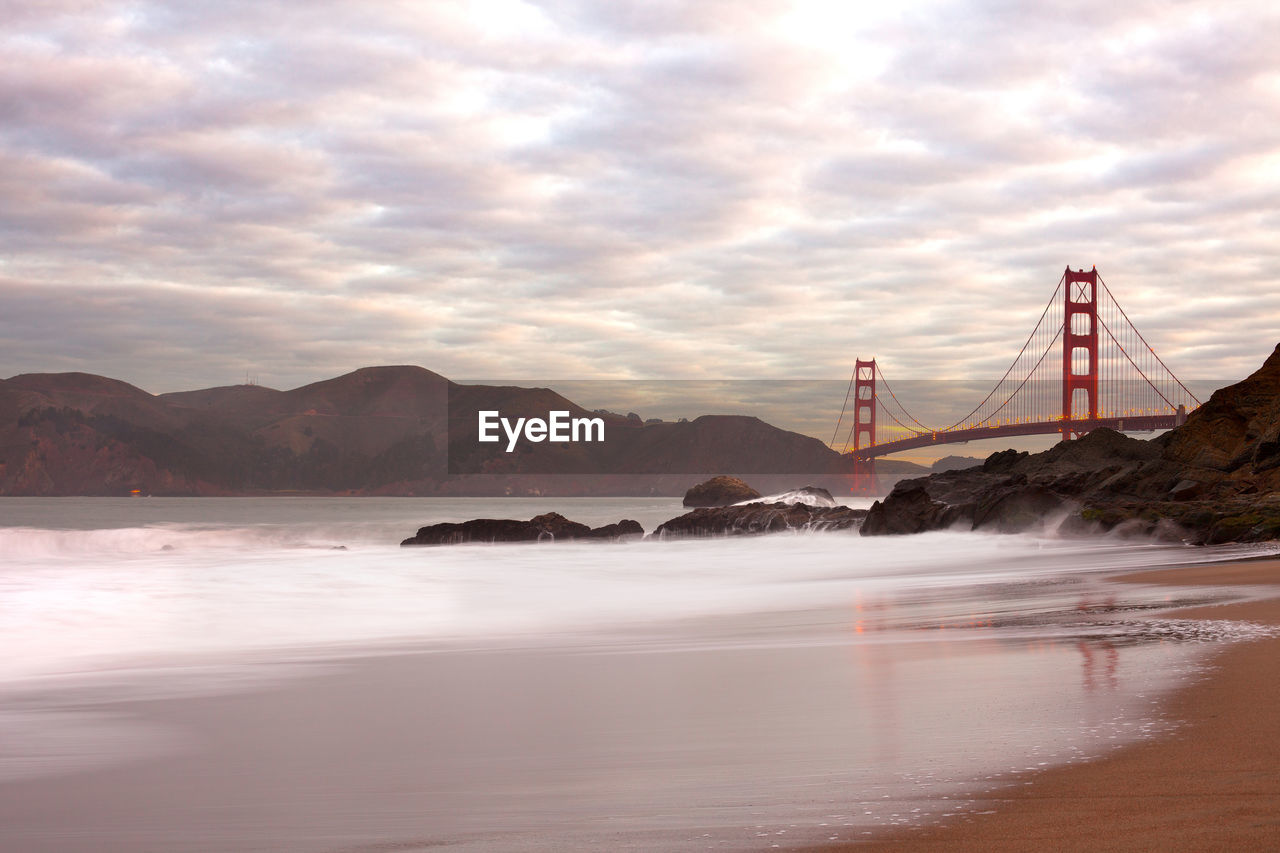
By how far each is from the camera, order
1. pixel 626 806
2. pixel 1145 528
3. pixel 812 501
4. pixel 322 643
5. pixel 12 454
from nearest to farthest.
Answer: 1. pixel 626 806
2. pixel 322 643
3. pixel 1145 528
4. pixel 812 501
5. pixel 12 454

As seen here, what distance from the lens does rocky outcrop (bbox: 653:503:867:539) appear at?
1205 inches

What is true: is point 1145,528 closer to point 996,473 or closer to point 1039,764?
point 996,473

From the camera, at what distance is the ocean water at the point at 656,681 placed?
10.2 ft

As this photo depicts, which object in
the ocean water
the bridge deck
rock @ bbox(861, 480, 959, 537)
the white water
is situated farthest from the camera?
the bridge deck

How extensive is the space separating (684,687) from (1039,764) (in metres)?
2.30

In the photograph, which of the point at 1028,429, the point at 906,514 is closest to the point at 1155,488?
the point at 906,514

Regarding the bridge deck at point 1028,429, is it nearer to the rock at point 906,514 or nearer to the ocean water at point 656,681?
the rock at point 906,514

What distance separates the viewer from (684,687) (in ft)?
17.7

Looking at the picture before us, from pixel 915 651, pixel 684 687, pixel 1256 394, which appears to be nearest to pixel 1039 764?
pixel 684 687

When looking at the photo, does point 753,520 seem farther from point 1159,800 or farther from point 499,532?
point 1159,800

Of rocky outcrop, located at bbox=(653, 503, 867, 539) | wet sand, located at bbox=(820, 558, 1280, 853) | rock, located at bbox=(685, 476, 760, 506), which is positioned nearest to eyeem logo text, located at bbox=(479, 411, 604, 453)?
rock, located at bbox=(685, 476, 760, 506)

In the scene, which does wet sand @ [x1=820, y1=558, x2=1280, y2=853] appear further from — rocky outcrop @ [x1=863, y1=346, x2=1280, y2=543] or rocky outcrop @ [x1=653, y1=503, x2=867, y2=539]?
rocky outcrop @ [x1=653, y1=503, x2=867, y2=539]

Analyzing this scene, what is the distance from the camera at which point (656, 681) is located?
5.65m

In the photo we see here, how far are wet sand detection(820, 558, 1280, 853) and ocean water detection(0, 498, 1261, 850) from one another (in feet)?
0.49
